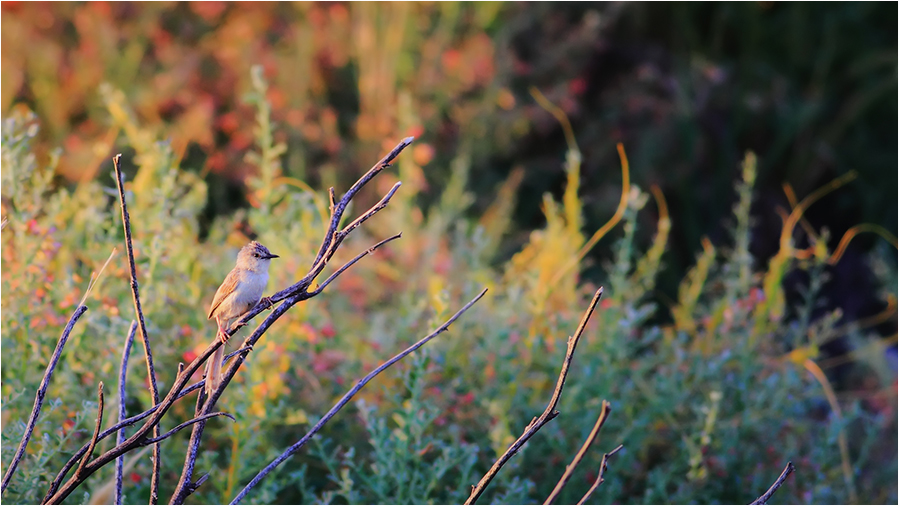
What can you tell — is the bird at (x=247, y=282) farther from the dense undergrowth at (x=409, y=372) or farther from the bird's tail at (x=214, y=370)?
the dense undergrowth at (x=409, y=372)

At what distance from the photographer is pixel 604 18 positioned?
193 inches

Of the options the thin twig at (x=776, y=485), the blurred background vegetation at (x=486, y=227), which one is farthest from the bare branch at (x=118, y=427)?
the thin twig at (x=776, y=485)

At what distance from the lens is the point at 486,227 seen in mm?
4461

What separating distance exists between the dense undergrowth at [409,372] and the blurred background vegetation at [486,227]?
0.05 feet

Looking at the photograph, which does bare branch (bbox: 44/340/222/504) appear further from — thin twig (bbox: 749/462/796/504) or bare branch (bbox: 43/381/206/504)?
thin twig (bbox: 749/462/796/504)

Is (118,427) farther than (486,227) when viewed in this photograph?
No

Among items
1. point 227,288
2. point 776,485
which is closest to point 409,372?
point 227,288

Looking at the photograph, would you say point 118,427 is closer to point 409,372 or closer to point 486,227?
point 409,372

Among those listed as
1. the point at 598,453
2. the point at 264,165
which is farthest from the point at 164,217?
the point at 598,453

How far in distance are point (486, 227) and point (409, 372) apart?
8.17 feet

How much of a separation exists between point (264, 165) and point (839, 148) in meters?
4.51

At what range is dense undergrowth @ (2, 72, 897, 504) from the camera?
200 centimetres

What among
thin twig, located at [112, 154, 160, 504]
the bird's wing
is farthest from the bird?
thin twig, located at [112, 154, 160, 504]

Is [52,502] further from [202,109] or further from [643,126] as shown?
[643,126]
